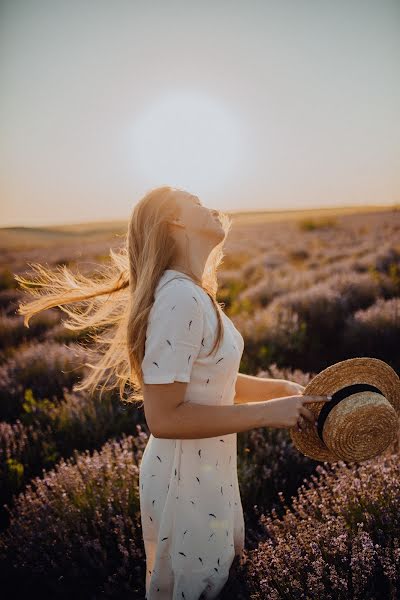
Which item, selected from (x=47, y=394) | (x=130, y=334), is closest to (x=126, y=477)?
(x=130, y=334)

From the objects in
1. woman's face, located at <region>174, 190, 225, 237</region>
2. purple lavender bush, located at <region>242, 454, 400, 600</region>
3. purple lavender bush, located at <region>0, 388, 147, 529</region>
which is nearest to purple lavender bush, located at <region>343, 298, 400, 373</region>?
purple lavender bush, located at <region>0, 388, 147, 529</region>

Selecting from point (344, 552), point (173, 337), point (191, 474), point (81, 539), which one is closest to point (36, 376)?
point (81, 539)

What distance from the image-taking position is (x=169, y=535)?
5.82 ft

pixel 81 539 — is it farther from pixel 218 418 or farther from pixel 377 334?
pixel 377 334

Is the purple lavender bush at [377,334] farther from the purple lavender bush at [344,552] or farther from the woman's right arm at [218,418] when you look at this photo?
the woman's right arm at [218,418]

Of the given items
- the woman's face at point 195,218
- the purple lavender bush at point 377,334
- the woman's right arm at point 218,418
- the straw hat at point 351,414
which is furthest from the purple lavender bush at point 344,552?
the purple lavender bush at point 377,334

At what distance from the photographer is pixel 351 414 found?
164 cm

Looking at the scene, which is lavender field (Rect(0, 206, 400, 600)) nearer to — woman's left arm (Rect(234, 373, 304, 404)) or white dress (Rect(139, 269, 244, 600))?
white dress (Rect(139, 269, 244, 600))

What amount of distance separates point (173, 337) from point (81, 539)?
1.80m

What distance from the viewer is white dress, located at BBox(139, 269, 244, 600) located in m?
1.52

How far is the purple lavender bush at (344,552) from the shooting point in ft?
5.87

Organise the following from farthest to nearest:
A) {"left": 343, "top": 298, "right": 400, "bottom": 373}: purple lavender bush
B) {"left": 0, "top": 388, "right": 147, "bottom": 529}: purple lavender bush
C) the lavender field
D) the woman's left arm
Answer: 1. {"left": 343, "top": 298, "right": 400, "bottom": 373}: purple lavender bush
2. {"left": 0, "top": 388, "right": 147, "bottom": 529}: purple lavender bush
3. the woman's left arm
4. the lavender field

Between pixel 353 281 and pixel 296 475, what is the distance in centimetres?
529

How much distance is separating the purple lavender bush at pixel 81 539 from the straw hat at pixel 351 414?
133 cm
